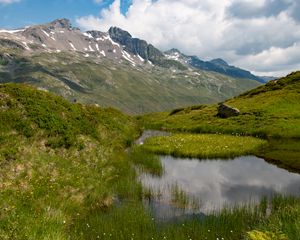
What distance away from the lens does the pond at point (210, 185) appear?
20.8 metres

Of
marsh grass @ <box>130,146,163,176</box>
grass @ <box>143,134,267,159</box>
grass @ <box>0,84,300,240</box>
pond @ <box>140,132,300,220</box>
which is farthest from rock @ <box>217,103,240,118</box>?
grass @ <box>0,84,300,240</box>

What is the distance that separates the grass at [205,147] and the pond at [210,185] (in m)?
1.99

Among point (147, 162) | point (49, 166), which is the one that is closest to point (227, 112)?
point (147, 162)

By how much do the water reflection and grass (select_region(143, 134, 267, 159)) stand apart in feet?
7.99

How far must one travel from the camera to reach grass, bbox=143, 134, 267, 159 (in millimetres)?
39875

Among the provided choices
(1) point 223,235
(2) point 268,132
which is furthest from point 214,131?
(1) point 223,235

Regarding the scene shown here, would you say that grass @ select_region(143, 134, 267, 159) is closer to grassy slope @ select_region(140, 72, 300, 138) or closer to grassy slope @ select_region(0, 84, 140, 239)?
grassy slope @ select_region(0, 84, 140, 239)

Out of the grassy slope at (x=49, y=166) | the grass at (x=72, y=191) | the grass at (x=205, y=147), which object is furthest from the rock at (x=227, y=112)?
the grass at (x=72, y=191)

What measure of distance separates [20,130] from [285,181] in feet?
64.6

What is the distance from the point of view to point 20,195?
17266mm

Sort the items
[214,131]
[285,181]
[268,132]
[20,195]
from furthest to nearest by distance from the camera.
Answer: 1. [214,131]
2. [268,132]
3. [285,181]
4. [20,195]

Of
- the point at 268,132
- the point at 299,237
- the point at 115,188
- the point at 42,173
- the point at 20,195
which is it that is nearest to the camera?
the point at 299,237

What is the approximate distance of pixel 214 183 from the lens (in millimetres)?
27562

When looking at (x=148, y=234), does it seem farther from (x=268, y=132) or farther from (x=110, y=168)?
(x=268, y=132)
